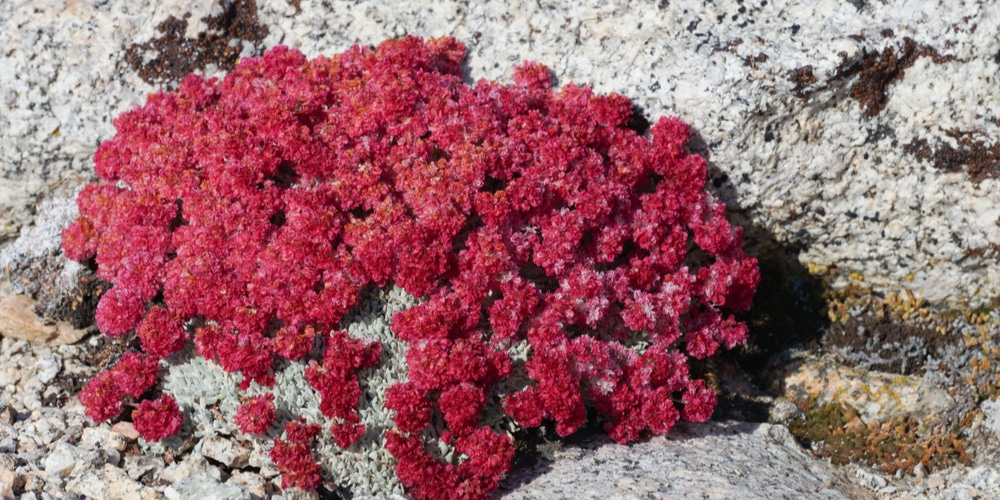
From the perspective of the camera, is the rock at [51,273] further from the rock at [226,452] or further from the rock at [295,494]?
the rock at [295,494]

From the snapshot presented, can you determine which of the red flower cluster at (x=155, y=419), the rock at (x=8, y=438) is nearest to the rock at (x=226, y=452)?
the red flower cluster at (x=155, y=419)

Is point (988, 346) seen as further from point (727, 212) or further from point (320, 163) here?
point (320, 163)

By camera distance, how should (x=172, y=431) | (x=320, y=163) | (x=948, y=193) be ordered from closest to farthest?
(x=172, y=431) → (x=320, y=163) → (x=948, y=193)

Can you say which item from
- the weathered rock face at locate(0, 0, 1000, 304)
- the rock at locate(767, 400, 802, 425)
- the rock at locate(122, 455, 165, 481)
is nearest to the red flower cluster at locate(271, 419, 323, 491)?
the rock at locate(122, 455, 165, 481)

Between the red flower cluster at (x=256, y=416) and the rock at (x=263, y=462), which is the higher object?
the red flower cluster at (x=256, y=416)

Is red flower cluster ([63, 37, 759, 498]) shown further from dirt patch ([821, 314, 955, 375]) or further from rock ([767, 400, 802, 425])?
dirt patch ([821, 314, 955, 375])

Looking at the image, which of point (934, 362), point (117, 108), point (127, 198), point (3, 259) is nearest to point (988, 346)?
point (934, 362)
